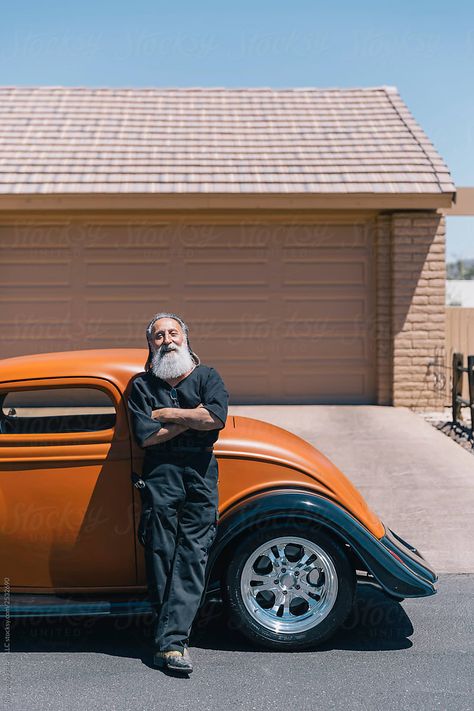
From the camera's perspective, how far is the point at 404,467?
28.3ft

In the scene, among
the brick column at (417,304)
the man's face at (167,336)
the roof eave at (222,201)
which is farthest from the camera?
the brick column at (417,304)

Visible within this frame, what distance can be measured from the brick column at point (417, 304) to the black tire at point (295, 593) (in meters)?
8.07

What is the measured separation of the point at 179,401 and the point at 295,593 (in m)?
1.20

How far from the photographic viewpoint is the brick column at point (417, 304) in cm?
1215

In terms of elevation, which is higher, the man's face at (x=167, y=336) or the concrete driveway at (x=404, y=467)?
the man's face at (x=167, y=336)

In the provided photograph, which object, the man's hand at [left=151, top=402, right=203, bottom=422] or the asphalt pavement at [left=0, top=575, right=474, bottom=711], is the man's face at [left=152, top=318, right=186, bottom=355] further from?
the asphalt pavement at [left=0, top=575, right=474, bottom=711]

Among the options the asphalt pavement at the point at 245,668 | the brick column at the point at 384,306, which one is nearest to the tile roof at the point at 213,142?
the brick column at the point at 384,306

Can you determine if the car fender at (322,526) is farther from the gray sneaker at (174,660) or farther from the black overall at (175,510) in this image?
the gray sneaker at (174,660)

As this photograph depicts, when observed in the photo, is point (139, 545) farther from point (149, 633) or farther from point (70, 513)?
point (149, 633)

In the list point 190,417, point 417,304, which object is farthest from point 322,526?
point 417,304

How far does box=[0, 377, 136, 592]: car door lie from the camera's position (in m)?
4.39

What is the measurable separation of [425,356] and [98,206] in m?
5.24

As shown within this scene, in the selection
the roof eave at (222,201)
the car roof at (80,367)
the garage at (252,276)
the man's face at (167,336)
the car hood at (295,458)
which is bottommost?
the car hood at (295,458)

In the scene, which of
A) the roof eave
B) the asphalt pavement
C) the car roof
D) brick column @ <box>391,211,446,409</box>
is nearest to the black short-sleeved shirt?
the car roof
